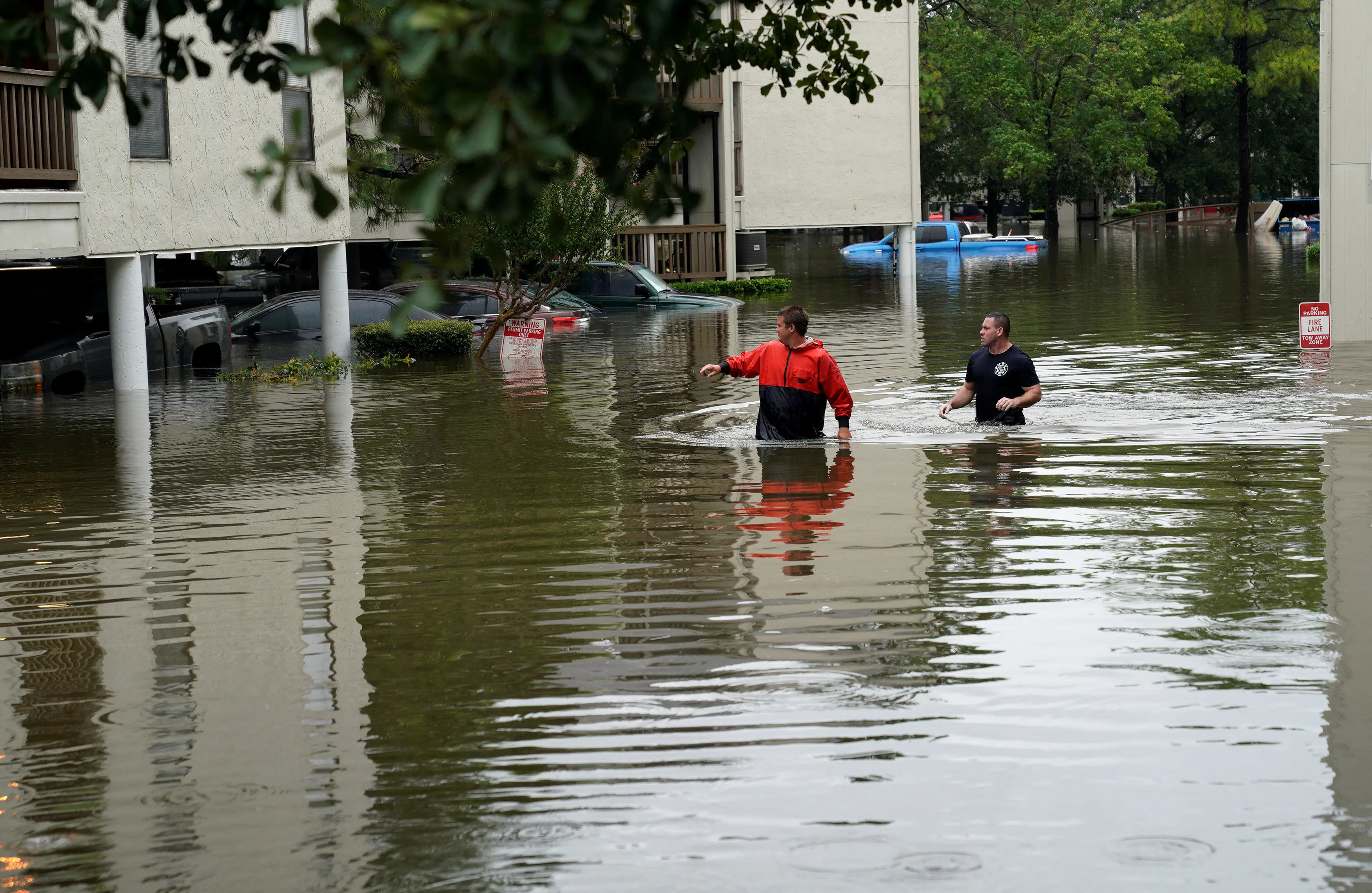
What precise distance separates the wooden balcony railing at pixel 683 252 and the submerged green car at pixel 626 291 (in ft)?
21.9

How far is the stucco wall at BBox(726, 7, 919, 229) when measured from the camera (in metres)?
46.9

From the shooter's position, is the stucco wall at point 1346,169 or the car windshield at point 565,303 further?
the car windshield at point 565,303

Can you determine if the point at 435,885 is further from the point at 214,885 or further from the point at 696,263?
the point at 696,263

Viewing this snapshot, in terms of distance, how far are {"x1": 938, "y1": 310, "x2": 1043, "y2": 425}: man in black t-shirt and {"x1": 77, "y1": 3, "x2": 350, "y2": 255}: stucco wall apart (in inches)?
317

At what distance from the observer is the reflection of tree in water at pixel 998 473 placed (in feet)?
37.1

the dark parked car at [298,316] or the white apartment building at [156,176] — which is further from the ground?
the white apartment building at [156,176]

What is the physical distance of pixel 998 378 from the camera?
15180 mm

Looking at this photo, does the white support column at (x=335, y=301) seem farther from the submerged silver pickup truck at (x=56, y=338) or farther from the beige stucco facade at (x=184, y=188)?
the submerged silver pickup truck at (x=56, y=338)

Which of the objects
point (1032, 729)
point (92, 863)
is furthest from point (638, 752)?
point (92, 863)

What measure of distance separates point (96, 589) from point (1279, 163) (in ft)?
280

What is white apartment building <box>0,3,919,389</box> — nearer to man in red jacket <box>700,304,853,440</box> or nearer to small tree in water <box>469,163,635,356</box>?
small tree in water <box>469,163,635,356</box>

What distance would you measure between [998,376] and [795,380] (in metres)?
1.89

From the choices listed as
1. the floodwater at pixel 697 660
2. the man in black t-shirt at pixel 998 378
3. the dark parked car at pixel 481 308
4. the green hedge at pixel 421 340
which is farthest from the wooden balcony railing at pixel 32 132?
the man in black t-shirt at pixel 998 378

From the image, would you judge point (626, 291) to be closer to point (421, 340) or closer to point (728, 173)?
point (728, 173)
